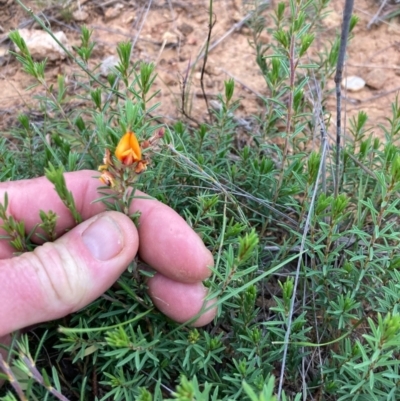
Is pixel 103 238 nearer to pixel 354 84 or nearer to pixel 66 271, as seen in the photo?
pixel 66 271

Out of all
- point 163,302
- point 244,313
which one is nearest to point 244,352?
Result: point 244,313

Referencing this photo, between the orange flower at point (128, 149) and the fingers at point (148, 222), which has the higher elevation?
the orange flower at point (128, 149)

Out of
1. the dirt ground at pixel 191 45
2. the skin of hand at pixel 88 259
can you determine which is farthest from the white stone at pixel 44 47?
the skin of hand at pixel 88 259

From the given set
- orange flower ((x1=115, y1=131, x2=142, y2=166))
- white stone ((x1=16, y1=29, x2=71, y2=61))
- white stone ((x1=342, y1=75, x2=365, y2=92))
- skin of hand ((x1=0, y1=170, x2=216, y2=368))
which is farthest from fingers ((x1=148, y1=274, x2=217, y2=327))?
white stone ((x1=16, y1=29, x2=71, y2=61))

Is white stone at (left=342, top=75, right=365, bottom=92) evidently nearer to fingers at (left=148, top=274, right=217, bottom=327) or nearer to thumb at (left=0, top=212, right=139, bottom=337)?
fingers at (left=148, top=274, right=217, bottom=327)

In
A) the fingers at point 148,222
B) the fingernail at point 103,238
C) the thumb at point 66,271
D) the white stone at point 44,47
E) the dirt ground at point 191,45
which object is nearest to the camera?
the thumb at point 66,271

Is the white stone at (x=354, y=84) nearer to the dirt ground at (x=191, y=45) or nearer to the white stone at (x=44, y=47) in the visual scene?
the dirt ground at (x=191, y=45)

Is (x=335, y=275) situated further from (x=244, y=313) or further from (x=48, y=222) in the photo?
(x=48, y=222)
